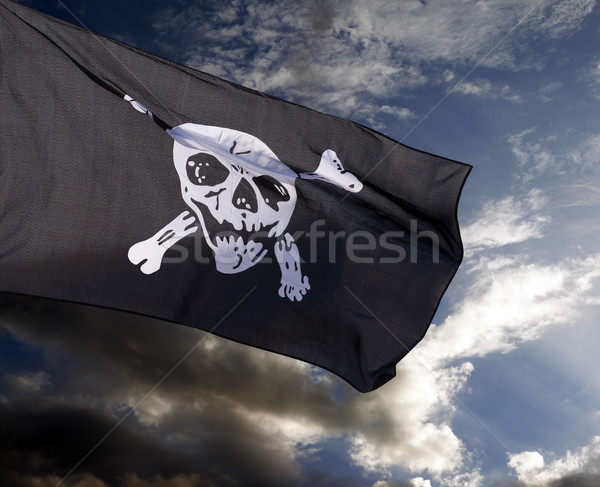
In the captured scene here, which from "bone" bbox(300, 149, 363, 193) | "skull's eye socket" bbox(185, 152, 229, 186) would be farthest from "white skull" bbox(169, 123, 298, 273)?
"bone" bbox(300, 149, 363, 193)

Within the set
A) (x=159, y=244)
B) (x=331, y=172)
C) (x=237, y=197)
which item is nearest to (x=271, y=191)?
(x=237, y=197)

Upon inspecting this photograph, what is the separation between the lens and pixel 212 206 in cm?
925

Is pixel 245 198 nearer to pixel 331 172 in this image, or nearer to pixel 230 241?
pixel 230 241

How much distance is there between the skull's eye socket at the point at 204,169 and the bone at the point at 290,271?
1348mm

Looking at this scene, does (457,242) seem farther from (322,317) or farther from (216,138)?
(216,138)

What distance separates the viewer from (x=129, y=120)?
8.80m

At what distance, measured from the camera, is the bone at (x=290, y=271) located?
9.59 m

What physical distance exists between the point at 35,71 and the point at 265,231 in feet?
12.4

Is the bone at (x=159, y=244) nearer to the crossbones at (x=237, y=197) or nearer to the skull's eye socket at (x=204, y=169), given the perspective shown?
the crossbones at (x=237, y=197)

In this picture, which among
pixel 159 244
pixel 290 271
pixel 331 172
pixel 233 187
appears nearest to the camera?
pixel 159 244

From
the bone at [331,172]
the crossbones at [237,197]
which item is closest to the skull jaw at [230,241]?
the crossbones at [237,197]

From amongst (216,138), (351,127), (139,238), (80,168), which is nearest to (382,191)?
(351,127)

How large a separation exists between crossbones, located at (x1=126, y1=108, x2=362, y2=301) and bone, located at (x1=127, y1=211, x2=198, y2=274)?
0.5 inches

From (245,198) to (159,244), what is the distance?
1.54 meters
